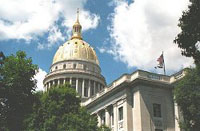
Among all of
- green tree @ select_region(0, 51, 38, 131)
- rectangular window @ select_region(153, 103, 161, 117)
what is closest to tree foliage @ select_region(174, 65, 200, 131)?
rectangular window @ select_region(153, 103, 161, 117)

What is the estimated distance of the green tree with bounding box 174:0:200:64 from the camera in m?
17.8

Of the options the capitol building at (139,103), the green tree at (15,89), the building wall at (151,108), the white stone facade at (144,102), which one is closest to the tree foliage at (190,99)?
the building wall at (151,108)

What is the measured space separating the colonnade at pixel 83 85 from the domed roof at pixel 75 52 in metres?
8.05

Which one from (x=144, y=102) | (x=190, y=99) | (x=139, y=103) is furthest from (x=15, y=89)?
(x=144, y=102)

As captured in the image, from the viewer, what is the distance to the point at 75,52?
90062 mm

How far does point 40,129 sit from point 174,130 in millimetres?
20474

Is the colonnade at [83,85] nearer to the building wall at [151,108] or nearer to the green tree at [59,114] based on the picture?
the building wall at [151,108]

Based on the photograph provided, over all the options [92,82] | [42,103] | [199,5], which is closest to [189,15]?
[199,5]

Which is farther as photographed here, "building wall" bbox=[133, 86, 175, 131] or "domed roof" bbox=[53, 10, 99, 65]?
"domed roof" bbox=[53, 10, 99, 65]

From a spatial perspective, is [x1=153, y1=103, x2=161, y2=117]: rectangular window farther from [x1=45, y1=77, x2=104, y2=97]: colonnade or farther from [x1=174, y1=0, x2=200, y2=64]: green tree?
[x1=45, y1=77, x2=104, y2=97]: colonnade

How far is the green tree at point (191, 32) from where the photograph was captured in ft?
58.5

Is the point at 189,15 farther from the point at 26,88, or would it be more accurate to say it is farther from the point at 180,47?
the point at 26,88

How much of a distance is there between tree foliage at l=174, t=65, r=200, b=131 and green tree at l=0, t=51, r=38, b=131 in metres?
15.3

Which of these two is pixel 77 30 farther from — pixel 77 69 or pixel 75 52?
pixel 77 69
